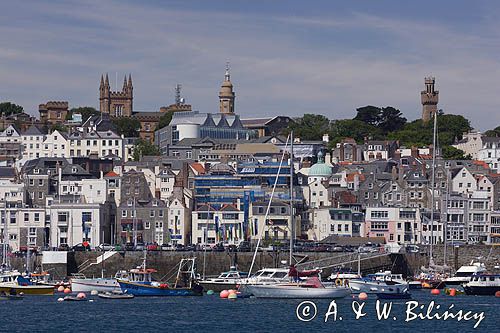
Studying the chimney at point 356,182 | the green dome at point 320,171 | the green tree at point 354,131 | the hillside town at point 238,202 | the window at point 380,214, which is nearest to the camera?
the hillside town at point 238,202

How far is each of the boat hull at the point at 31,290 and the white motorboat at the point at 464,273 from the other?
25.5 metres

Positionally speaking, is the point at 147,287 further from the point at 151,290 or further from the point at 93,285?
the point at 93,285

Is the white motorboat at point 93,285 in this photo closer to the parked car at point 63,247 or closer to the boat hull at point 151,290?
the boat hull at point 151,290

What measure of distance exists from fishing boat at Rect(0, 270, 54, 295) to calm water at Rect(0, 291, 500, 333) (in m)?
1.69

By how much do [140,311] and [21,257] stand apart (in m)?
30.7

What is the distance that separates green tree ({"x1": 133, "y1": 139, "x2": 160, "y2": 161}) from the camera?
171125mm

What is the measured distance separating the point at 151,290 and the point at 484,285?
19.7 metres

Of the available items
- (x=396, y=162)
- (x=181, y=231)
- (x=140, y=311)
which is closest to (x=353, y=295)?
(x=140, y=311)

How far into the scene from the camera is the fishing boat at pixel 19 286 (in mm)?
91750

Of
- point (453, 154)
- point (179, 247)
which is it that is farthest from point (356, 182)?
point (453, 154)

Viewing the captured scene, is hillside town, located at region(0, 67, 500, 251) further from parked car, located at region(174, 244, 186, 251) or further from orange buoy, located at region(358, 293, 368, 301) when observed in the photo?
orange buoy, located at region(358, 293, 368, 301)

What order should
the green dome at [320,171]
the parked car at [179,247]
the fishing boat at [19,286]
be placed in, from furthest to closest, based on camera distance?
1. the green dome at [320,171]
2. the parked car at [179,247]
3. the fishing boat at [19,286]

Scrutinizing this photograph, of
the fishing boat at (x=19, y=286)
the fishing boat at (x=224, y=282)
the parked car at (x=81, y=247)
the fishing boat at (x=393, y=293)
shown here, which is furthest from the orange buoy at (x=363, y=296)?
the parked car at (x=81, y=247)

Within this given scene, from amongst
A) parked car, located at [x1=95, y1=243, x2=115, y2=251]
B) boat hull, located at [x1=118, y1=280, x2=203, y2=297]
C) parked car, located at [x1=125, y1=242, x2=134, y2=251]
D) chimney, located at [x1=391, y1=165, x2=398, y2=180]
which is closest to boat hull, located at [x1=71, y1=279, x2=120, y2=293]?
boat hull, located at [x1=118, y1=280, x2=203, y2=297]
